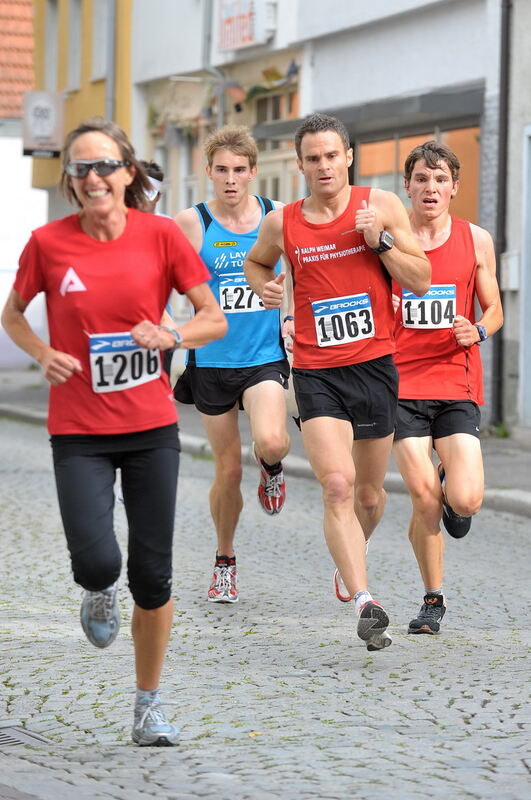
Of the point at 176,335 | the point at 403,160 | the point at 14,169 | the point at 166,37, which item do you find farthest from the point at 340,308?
the point at 14,169

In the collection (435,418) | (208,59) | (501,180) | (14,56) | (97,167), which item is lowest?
(435,418)

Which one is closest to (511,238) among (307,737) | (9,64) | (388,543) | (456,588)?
(388,543)

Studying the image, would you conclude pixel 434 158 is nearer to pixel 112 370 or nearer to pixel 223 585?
pixel 223 585

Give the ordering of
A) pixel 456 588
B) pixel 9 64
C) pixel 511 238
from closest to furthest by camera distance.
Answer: pixel 456 588
pixel 511 238
pixel 9 64

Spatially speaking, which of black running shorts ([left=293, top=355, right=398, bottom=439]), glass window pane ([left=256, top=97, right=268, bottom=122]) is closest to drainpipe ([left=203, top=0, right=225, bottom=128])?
glass window pane ([left=256, top=97, right=268, bottom=122])

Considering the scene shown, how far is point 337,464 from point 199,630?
108cm

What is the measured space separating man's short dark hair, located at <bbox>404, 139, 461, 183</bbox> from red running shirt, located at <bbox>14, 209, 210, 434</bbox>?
2.34 metres

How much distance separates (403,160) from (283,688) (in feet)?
42.8

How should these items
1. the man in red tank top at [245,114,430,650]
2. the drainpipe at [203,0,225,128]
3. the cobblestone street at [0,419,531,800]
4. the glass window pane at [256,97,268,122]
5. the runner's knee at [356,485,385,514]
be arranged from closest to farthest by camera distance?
1. the cobblestone street at [0,419,531,800]
2. the man in red tank top at [245,114,430,650]
3. the runner's knee at [356,485,385,514]
4. the glass window pane at [256,97,268,122]
5. the drainpipe at [203,0,225,128]

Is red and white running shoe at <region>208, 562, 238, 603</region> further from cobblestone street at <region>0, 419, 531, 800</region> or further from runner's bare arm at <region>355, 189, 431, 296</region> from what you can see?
runner's bare arm at <region>355, 189, 431, 296</region>

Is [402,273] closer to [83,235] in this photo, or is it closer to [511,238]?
[83,235]

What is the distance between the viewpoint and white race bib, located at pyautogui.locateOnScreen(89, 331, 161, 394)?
213 inches

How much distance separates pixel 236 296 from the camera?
8469 millimetres

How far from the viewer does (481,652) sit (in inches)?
278
